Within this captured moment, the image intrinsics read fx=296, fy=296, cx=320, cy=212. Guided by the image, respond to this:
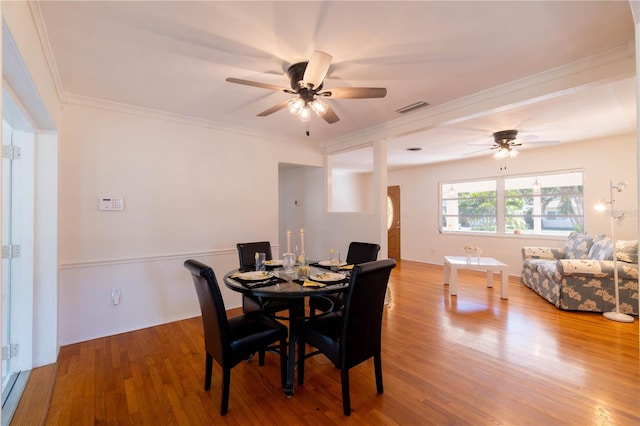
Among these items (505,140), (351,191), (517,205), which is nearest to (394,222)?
(351,191)

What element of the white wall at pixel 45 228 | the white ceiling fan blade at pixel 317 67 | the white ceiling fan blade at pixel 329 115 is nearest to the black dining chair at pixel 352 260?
the white ceiling fan blade at pixel 329 115

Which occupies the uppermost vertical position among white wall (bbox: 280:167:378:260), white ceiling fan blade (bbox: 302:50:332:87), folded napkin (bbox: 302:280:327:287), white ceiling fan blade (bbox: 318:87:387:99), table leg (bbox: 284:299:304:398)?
white ceiling fan blade (bbox: 302:50:332:87)

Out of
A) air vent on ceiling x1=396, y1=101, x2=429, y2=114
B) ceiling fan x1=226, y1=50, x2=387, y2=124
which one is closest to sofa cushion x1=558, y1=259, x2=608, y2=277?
air vent on ceiling x1=396, y1=101, x2=429, y2=114

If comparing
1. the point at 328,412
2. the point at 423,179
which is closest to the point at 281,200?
the point at 423,179

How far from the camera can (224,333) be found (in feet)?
6.40

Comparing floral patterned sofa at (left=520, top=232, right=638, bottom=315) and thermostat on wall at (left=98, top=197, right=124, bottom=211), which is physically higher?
thermostat on wall at (left=98, top=197, right=124, bottom=211)

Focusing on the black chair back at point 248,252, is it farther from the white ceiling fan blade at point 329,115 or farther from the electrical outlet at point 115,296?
the white ceiling fan blade at point 329,115

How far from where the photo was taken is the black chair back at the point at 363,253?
317cm

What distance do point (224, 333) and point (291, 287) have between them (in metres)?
0.54

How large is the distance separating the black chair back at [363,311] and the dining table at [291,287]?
19cm

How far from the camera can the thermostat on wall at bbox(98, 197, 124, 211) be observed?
3.16m

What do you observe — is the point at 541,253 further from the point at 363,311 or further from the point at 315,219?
the point at 363,311

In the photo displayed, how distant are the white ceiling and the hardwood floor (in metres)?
2.34

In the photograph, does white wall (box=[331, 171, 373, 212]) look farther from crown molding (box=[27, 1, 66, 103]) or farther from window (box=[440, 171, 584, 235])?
crown molding (box=[27, 1, 66, 103])
